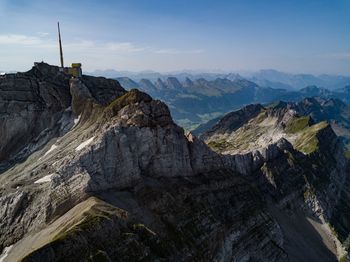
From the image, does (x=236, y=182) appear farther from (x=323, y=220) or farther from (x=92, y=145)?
(x=323, y=220)

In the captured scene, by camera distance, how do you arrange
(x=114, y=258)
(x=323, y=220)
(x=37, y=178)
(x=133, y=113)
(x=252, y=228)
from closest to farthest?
1. (x=114, y=258)
2. (x=37, y=178)
3. (x=133, y=113)
4. (x=252, y=228)
5. (x=323, y=220)

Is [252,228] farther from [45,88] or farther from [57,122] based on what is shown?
[45,88]

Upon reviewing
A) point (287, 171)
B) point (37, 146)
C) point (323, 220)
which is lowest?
point (323, 220)

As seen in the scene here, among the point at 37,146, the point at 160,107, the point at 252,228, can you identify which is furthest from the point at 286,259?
the point at 37,146

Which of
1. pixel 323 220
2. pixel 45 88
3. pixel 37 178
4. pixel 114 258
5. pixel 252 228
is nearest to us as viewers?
pixel 114 258

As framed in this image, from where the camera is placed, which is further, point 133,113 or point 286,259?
point 286,259

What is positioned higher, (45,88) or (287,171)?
(45,88)

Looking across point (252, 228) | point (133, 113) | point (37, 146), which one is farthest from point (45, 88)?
point (252, 228)
